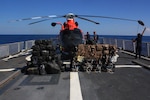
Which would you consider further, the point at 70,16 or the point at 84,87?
the point at 70,16

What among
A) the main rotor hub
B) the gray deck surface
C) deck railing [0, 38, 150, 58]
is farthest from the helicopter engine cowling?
deck railing [0, 38, 150, 58]

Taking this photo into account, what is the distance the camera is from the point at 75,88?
29.2 feet

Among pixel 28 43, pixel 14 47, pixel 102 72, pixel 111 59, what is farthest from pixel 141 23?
pixel 28 43

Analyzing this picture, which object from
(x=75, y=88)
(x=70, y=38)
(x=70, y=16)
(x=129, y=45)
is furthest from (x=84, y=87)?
(x=129, y=45)

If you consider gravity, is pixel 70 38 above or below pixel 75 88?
above

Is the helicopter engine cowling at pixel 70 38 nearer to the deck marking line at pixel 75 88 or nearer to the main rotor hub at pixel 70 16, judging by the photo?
the main rotor hub at pixel 70 16

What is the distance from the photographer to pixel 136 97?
300 inches

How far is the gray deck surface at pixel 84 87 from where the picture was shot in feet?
25.5

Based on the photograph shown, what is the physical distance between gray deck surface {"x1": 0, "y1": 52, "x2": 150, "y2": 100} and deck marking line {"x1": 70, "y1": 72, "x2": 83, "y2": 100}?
0.45 feet

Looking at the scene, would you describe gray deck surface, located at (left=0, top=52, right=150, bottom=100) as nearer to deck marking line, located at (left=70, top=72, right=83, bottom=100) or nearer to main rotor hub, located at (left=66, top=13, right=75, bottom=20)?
deck marking line, located at (left=70, top=72, right=83, bottom=100)

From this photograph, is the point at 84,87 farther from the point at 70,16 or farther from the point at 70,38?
the point at 70,16

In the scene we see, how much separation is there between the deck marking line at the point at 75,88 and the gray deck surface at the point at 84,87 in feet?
0.45

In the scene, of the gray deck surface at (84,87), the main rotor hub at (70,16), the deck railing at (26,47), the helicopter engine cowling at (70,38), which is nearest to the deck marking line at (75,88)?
the gray deck surface at (84,87)

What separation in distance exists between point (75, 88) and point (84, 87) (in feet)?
1.32
